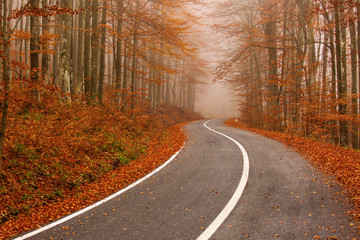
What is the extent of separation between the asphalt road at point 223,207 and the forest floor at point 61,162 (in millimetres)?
826

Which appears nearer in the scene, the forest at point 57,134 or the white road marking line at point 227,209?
the white road marking line at point 227,209

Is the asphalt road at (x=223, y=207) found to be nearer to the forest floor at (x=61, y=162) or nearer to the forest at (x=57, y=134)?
the forest floor at (x=61, y=162)

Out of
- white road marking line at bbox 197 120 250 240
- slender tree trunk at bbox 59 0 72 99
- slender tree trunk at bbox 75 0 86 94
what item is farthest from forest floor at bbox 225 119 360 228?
slender tree trunk at bbox 75 0 86 94

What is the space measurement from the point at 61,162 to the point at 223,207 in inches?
194

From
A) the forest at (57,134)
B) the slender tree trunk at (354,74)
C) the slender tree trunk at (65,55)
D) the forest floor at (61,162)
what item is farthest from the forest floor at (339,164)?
the slender tree trunk at (65,55)

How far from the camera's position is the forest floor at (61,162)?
555 centimetres

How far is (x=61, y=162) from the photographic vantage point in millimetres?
7555

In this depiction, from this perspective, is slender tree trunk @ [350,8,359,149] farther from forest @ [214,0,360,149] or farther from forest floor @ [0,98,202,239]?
forest floor @ [0,98,202,239]

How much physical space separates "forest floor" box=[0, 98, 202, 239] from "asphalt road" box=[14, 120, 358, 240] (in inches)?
32.5

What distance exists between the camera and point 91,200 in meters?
5.92

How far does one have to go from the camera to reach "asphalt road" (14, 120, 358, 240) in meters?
4.30

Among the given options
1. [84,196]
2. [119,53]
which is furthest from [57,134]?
[119,53]

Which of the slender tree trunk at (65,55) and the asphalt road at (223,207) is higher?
the slender tree trunk at (65,55)

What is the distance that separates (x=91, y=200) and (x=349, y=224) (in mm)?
5094
